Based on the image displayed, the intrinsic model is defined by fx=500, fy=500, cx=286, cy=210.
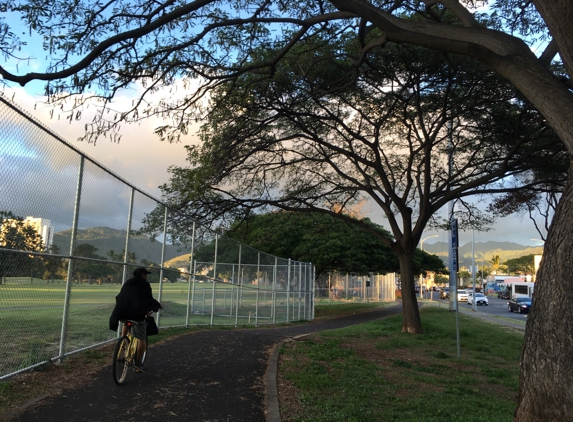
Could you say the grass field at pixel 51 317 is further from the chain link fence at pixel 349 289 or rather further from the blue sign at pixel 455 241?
the chain link fence at pixel 349 289

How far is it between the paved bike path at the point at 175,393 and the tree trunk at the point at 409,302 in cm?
788

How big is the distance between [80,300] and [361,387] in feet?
13.8

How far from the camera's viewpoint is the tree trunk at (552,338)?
4.41 m

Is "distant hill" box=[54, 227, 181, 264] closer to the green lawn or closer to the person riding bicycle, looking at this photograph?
the person riding bicycle

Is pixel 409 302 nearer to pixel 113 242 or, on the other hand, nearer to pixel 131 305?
pixel 113 242

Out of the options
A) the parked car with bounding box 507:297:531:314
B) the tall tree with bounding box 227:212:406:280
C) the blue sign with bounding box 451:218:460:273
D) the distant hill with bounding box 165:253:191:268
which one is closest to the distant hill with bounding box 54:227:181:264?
the distant hill with bounding box 165:253:191:268

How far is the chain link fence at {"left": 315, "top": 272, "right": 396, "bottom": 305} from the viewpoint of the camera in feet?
134

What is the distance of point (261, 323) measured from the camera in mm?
17453

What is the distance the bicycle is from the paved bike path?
A: 0.46 ft

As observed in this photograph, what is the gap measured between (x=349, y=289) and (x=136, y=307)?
38721mm

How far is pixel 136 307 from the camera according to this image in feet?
20.8

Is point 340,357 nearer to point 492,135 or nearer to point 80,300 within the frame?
point 80,300

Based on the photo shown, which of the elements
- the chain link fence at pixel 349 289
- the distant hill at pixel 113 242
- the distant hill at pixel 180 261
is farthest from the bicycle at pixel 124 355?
the chain link fence at pixel 349 289

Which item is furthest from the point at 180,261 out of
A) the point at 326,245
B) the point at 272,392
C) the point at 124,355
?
the point at 326,245
